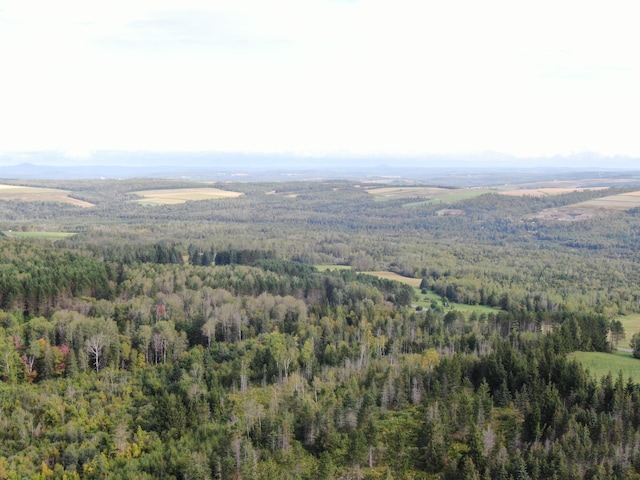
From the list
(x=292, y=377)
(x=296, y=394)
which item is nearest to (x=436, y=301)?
(x=292, y=377)

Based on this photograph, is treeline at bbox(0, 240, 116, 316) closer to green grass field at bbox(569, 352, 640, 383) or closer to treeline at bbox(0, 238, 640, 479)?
treeline at bbox(0, 238, 640, 479)

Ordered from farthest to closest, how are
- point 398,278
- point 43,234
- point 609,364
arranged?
point 43,234 < point 398,278 < point 609,364

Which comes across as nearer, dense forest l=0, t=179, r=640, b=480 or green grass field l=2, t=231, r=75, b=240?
dense forest l=0, t=179, r=640, b=480

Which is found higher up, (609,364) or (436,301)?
(609,364)

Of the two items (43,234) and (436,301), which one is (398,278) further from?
(43,234)

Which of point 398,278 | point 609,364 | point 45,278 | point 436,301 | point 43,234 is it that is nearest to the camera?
point 609,364

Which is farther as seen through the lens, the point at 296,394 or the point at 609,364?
the point at 609,364

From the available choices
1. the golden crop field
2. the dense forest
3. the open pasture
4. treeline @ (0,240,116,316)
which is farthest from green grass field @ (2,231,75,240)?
the open pasture
